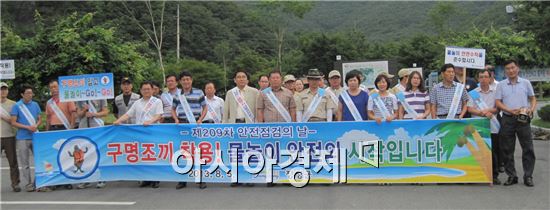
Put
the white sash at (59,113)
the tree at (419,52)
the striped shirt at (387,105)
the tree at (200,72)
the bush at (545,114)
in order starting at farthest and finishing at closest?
the tree at (419,52) → the tree at (200,72) → the bush at (545,114) → the white sash at (59,113) → the striped shirt at (387,105)

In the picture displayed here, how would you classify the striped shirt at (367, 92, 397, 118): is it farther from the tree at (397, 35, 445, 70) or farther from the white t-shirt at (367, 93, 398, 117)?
the tree at (397, 35, 445, 70)

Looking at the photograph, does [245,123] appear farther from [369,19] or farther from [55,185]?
[369,19]

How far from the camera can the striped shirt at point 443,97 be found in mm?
7184

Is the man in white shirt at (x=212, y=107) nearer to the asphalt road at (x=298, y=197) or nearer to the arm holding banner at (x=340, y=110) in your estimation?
the asphalt road at (x=298, y=197)

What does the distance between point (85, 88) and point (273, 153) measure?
2.90 m

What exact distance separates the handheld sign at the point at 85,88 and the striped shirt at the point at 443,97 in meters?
4.55

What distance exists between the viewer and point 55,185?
767 centimetres

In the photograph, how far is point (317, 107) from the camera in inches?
294

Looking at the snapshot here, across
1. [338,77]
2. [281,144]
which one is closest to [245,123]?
[281,144]

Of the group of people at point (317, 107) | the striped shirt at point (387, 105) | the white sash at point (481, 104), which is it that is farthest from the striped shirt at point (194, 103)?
the white sash at point (481, 104)

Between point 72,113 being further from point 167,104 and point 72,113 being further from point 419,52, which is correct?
point 419,52

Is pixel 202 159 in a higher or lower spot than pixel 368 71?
lower

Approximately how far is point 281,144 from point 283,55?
55.0 metres

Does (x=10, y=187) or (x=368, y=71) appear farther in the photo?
(x=368, y=71)
